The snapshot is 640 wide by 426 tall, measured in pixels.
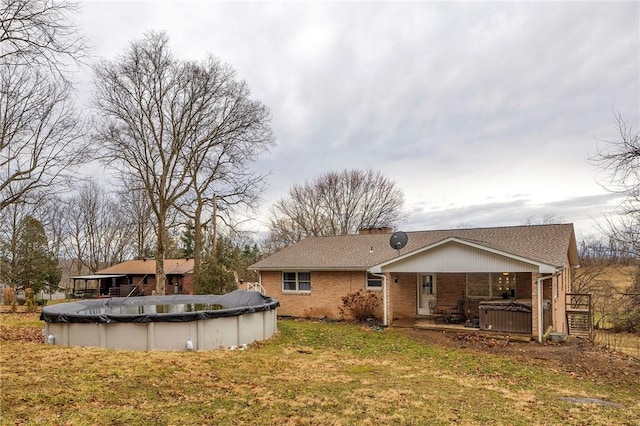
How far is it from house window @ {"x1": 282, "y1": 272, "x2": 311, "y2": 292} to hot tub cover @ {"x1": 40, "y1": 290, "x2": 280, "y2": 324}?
15.0 feet

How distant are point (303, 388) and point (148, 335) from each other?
514 centimetres

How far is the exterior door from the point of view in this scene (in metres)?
18.5

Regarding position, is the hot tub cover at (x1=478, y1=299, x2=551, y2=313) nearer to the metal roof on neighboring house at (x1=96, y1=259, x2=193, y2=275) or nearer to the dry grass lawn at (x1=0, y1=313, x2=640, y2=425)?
the dry grass lawn at (x1=0, y1=313, x2=640, y2=425)

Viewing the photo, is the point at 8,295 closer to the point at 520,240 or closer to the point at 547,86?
the point at 520,240

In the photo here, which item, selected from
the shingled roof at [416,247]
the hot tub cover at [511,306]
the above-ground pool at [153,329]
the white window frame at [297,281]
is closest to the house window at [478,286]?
the shingled roof at [416,247]

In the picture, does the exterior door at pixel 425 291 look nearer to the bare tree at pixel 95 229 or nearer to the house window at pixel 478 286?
the house window at pixel 478 286

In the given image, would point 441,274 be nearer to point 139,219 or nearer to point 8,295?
point 8,295

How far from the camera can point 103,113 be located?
74.7ft

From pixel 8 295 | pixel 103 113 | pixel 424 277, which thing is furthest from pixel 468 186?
pixel 8 295

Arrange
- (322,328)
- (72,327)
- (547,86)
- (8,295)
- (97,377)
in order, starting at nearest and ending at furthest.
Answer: (97,377)
(72,327)
(547,86)
(322,328)
(8,295)

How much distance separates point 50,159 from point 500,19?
59.7 feet

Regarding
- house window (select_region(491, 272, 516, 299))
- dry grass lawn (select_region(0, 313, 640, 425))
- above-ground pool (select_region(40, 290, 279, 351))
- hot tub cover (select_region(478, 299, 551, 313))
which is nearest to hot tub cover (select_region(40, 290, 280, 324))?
above-ground pool (select_region(40, 290, 279, 351))

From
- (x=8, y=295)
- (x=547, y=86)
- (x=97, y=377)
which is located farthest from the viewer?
(x=8, y=295)

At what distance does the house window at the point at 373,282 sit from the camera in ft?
60.4
